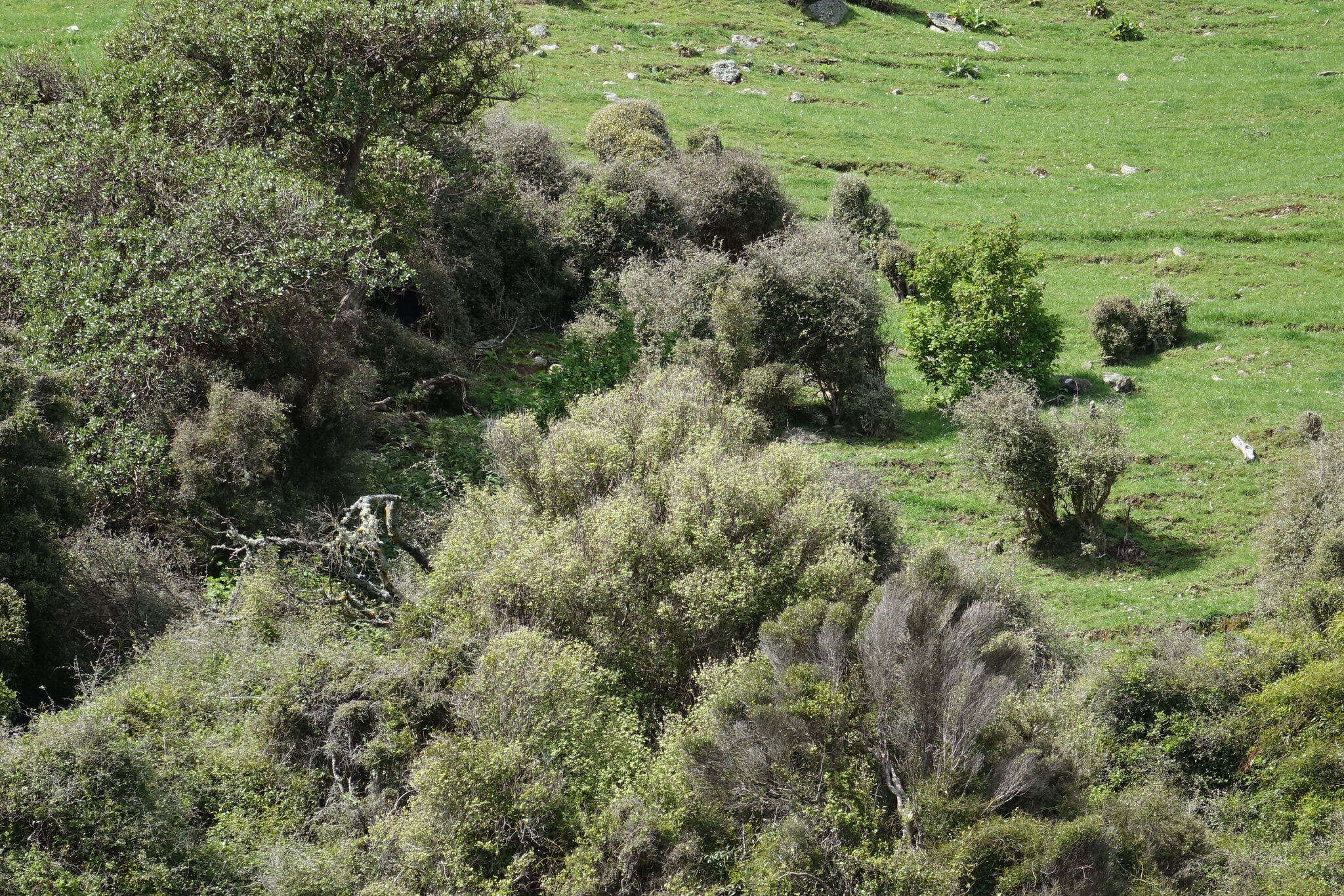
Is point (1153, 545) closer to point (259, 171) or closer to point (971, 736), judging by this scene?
point (971, 736)

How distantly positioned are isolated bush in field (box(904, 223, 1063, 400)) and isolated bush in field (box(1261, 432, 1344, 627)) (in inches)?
296

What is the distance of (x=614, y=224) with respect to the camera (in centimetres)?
2908

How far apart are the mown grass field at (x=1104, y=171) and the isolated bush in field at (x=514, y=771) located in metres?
9.56

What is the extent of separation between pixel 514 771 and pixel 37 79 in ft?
91.3

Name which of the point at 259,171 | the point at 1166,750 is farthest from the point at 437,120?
the point at 1166,750

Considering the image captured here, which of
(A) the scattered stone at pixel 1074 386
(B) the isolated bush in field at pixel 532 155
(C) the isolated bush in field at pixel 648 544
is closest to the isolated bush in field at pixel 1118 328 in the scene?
(A) the scattered stone at pixel 1074 386

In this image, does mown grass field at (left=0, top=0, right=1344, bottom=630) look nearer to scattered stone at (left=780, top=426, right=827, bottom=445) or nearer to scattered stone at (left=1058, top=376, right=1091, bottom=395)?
scattered stone at (left=1058, top=376, right=1091, bottom=395)

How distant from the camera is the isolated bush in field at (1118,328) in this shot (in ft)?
90.1

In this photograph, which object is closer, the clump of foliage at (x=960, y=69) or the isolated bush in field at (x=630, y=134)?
the isolated bush in field at (x=630, y=134)

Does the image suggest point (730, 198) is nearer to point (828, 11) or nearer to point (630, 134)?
point (630, 134)

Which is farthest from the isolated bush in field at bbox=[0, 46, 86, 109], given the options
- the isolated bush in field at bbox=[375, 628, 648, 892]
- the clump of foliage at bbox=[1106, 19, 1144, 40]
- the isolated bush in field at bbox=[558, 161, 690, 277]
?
the clump of foliage at bbox=[1106, 19, 1144, 40]

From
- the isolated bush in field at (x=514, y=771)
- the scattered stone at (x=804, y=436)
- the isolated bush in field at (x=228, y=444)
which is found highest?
the isolated bush in field at (x=228, y=444)

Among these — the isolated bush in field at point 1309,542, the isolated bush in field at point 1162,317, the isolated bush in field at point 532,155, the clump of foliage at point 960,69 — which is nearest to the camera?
the isolated bush in field at point 1309,542

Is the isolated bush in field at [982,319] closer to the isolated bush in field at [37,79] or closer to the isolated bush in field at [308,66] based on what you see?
the isolated bush in field at [308,66]
